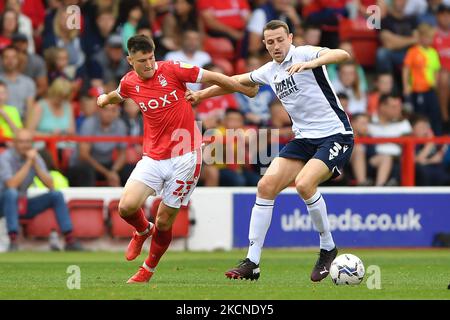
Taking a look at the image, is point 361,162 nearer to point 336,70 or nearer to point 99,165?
point 336,70

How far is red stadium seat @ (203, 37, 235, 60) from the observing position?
20078mm

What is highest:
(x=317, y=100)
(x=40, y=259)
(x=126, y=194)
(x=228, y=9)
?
(x=228, y=9)

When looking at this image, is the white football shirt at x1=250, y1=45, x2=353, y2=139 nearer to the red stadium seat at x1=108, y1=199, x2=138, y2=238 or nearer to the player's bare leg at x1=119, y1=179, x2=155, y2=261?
the player's bare leg at x1=119, y1=179, x2=155, y2=261

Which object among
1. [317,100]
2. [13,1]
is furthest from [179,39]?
[317,100]

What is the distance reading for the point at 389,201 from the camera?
57.1ft

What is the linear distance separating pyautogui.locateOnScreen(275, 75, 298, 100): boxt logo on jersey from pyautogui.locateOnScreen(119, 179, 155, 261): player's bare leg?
1.63 metres

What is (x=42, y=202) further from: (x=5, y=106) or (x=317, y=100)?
(x=317, y=100)

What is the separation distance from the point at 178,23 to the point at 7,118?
4020 mm

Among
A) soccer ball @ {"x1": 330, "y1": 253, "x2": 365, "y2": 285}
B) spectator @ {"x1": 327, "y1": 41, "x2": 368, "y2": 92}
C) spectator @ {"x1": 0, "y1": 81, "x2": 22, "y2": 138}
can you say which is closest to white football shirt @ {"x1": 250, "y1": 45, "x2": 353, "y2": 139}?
soccer ball @ {"x1": 330, "y1": 253, "x2": 365, "y2": 285}

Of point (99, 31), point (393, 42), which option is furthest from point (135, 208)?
point (393, 42)

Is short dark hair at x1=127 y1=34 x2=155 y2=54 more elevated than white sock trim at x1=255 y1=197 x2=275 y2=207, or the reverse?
short dark hair at x1=127 y1=34 x2=155 y2=54

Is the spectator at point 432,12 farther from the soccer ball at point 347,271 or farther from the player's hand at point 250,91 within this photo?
the soccer ball at point 347,271

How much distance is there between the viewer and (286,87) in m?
11.4

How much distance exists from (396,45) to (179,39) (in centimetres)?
393
